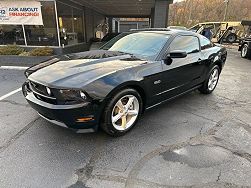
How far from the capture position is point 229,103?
4855 millimetres

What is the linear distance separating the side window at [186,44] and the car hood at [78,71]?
2.84ft

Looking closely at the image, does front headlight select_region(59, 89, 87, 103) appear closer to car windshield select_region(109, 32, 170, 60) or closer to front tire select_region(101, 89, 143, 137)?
front tire select_region(101, 89, 143, 137)

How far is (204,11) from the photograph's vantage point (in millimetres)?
54625

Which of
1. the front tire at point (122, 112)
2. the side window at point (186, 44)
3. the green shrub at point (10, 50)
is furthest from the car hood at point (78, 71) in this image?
the green shrub at point (10, 50)

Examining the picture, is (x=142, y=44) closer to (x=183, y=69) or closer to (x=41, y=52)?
(x=183, y=69)

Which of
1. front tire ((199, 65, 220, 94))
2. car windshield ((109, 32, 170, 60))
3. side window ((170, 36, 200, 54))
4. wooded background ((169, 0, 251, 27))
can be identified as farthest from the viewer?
Result: wooded background ((169, 0, 251, 27))

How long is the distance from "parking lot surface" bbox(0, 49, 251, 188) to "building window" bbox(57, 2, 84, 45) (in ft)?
23.6

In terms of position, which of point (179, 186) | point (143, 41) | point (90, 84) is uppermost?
point (143, 41)

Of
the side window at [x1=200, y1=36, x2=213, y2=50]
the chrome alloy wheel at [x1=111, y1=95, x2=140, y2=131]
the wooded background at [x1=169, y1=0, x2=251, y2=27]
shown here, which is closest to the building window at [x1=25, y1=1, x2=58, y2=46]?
the side window at [x1=200, y1=36, x2=213, y2=50]

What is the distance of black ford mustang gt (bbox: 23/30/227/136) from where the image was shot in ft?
9.04

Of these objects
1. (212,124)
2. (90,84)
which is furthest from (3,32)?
(212,124)

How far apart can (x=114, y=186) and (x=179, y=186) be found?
709 mm

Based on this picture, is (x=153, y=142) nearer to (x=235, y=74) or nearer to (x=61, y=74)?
(x=61, y=74)

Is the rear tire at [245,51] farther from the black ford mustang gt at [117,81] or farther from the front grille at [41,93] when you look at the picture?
the front grille at [41,93]
